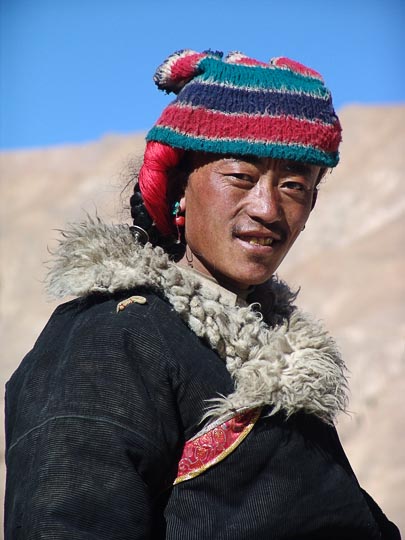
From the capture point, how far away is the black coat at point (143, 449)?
165cm

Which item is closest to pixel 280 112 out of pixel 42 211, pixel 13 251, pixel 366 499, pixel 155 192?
pixel 155 192

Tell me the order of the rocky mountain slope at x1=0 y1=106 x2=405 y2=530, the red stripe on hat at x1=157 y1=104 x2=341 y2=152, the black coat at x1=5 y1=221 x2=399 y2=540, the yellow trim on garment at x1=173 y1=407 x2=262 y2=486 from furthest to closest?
1. the rocky mountain slope at x1=0 y1=106 x2=405 y2=530
2. the red stripe on hat at x1=157 y1=104 x2=341 y2=152
3. the yellow trim on garment at x1=173 y1=407 x2=262 y2=486
4. the black coat at x1=5 y1=221 x2=399 y2=540

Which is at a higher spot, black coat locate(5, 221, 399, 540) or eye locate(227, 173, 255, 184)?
eye locate(227, 173, 255, 184)

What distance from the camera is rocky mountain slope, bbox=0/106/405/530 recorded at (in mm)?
12578

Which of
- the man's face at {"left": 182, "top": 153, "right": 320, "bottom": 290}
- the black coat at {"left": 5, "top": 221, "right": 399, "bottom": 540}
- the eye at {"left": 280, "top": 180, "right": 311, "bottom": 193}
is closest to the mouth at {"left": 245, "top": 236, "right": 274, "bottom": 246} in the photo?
the man's face at {"left": 182, "top": 153, "right": 320, "bottom": 290}

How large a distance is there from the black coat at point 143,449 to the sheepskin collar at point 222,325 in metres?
0.03

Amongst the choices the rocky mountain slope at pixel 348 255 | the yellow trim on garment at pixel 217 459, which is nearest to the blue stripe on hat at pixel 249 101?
the rocky mountain slope at pixel 348 255

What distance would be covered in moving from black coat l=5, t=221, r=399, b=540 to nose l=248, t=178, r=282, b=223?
28 centimetres

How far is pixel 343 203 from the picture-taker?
1009 inches

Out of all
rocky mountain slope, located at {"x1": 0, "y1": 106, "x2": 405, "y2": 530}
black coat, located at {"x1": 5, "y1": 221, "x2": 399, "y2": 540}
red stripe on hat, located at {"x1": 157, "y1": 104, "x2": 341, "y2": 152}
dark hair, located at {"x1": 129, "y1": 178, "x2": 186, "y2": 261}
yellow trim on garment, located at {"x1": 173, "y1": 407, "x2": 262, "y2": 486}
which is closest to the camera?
black coat, located at {"x1": 5, "y1": 221, "x2": 399, "y2": 540}

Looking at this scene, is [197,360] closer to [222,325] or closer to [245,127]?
[222,325]

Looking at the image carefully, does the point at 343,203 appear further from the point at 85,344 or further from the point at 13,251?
the point at 85,344

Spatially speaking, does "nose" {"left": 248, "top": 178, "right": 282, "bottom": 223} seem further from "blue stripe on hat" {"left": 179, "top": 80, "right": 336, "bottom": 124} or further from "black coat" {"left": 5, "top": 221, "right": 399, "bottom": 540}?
"black coat" {"left": 5, "top": 221, "right": 399, "bottom": 540}

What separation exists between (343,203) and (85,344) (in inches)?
956
